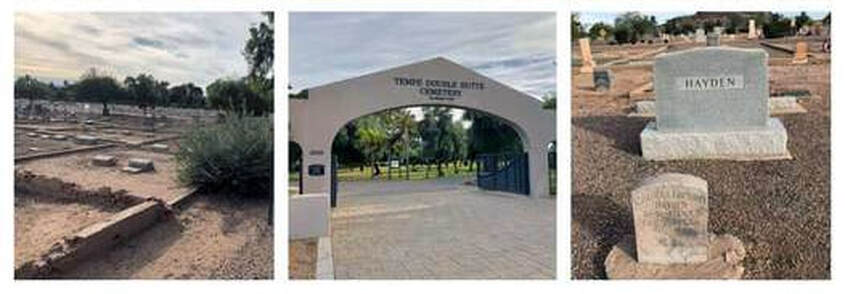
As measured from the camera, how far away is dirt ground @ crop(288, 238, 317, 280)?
7.31 metres

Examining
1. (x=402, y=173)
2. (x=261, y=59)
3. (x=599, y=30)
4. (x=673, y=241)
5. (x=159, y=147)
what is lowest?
(x=402, y=173)

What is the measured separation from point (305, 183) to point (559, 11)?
4871mm

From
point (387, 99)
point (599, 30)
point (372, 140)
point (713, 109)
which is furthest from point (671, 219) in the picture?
point (372, 140)

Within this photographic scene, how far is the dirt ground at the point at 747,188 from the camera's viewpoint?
22.9ft

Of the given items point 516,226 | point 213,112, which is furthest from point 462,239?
point 213,112

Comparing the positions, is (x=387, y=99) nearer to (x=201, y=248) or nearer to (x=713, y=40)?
(x=201, y=248)

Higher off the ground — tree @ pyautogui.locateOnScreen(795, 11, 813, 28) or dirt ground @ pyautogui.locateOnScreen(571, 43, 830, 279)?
tree @ pyautogui.locateOnScreen(795, 11, 813, 28)

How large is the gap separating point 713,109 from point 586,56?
139 cm

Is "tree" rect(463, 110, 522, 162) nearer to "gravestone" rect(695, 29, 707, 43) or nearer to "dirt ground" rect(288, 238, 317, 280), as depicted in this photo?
"dirt ground" rect(288, 238, 317, 280)

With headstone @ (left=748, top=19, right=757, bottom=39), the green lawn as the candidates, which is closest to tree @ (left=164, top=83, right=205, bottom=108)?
headstone @ (left=748, top=19, right=757, bottom=39)

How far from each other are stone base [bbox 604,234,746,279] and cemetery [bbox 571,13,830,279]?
11 millimetres

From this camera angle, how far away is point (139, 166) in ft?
23.9

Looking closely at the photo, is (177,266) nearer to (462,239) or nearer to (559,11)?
(462,239)

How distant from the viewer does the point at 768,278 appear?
6.89m
